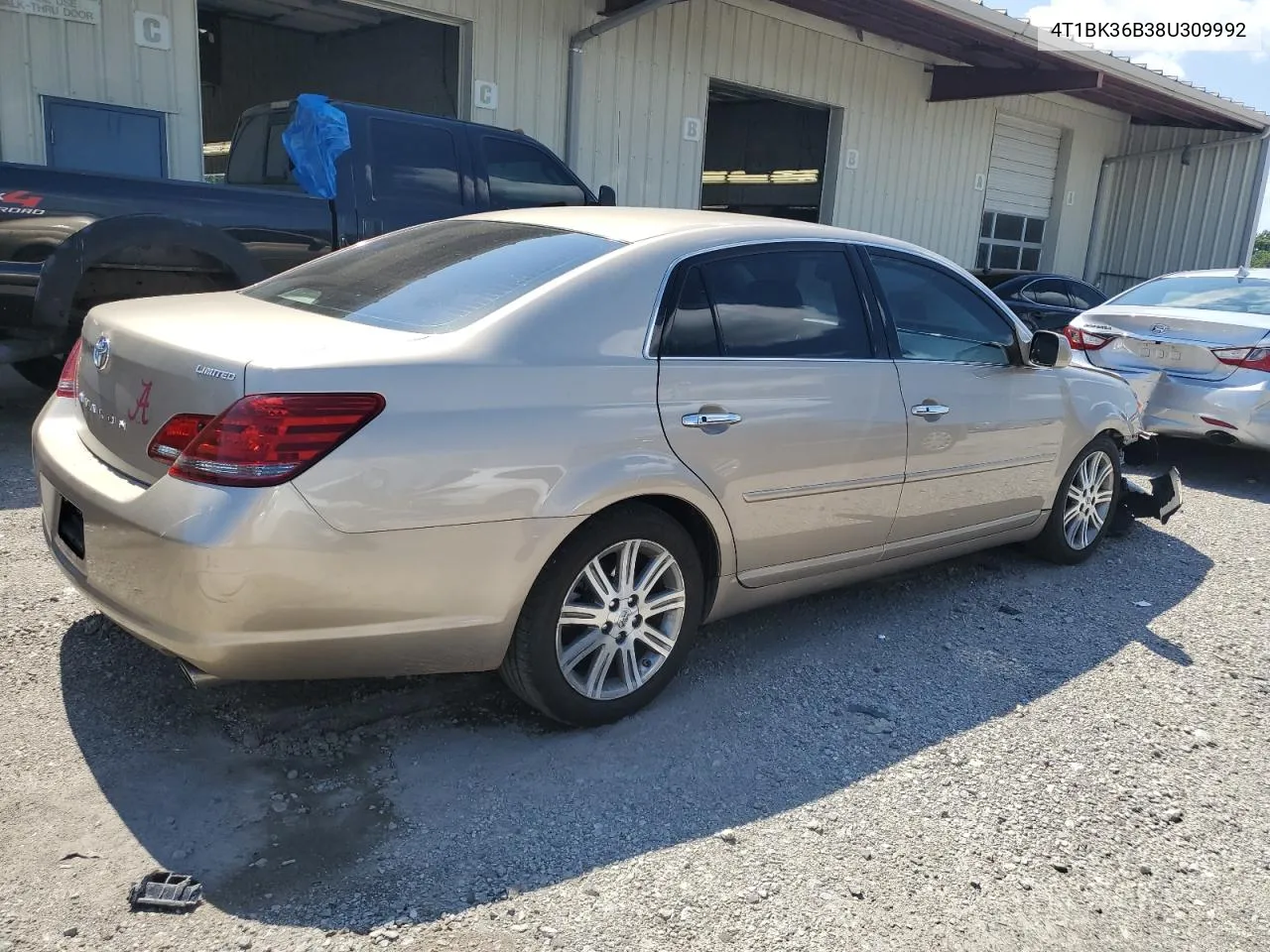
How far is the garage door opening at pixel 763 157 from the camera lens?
58.0 ft

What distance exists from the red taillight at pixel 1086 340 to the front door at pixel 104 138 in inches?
Result: 273

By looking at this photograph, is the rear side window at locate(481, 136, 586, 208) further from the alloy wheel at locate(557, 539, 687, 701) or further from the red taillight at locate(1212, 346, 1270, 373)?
the alloy wheel at locate(557, 539, 687, 701)

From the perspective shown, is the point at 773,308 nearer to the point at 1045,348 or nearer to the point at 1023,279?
the point at 1045,348

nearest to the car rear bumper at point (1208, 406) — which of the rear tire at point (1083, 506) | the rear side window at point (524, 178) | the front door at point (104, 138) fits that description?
the rear tire at point (1083, 506)

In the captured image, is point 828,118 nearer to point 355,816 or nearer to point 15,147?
point 15,147

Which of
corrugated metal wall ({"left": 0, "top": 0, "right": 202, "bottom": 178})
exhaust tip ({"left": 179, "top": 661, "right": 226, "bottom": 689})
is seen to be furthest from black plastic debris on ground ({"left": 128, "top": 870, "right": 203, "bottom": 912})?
corrugated metal wall ({"left": 0, "top": 0, "right": 202, "bottom": 178})

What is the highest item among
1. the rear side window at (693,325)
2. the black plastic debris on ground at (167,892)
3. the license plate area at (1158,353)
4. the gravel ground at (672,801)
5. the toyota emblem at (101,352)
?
the rear side window at (693,325)

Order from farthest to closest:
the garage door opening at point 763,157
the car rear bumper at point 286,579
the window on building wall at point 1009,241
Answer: the garage door opening at point 763,157
the window on building wall at point 1009,241
the car rear bumper at point 286,579

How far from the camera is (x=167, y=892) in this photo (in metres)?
2.40

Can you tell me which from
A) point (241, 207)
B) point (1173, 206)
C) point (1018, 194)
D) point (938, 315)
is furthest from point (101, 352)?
point (1173, 206)

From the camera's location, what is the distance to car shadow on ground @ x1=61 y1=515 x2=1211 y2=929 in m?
2.59

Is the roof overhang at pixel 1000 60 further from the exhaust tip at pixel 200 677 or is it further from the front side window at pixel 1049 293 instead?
the exhaust tip at pixel 200 677

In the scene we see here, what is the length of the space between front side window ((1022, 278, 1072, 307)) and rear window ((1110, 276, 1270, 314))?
392cm

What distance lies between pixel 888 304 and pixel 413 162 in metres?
4.25
